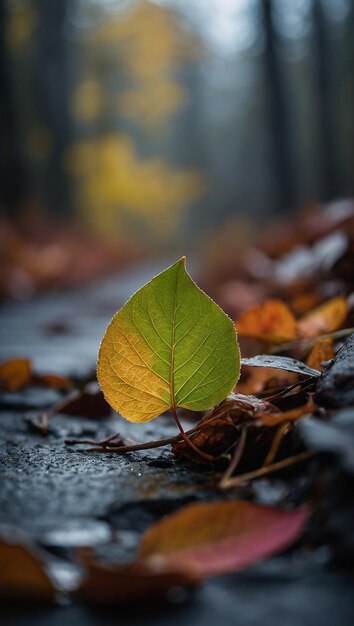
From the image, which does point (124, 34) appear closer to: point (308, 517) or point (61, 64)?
point (61, 64)

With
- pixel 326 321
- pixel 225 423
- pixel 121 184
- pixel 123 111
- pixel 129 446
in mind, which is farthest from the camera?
pixel 123 111

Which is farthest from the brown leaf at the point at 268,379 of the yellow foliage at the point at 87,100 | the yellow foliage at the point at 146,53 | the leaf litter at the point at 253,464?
the yellow foliage at the point at 146,53

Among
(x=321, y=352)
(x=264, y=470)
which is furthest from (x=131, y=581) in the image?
(x=321, y=352)

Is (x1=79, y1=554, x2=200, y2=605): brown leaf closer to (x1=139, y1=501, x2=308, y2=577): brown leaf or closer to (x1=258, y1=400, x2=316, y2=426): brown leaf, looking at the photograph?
(x1=139, y1=501, x2=308, y2=577): brown leaf

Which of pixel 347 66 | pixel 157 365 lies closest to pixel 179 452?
pixel 157 365

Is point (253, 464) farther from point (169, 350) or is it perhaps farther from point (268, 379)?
point (268, 379)

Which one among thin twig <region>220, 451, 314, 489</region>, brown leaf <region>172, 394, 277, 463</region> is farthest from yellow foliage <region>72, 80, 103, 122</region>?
thin twig <region>220, 451, 314, 489</region>
